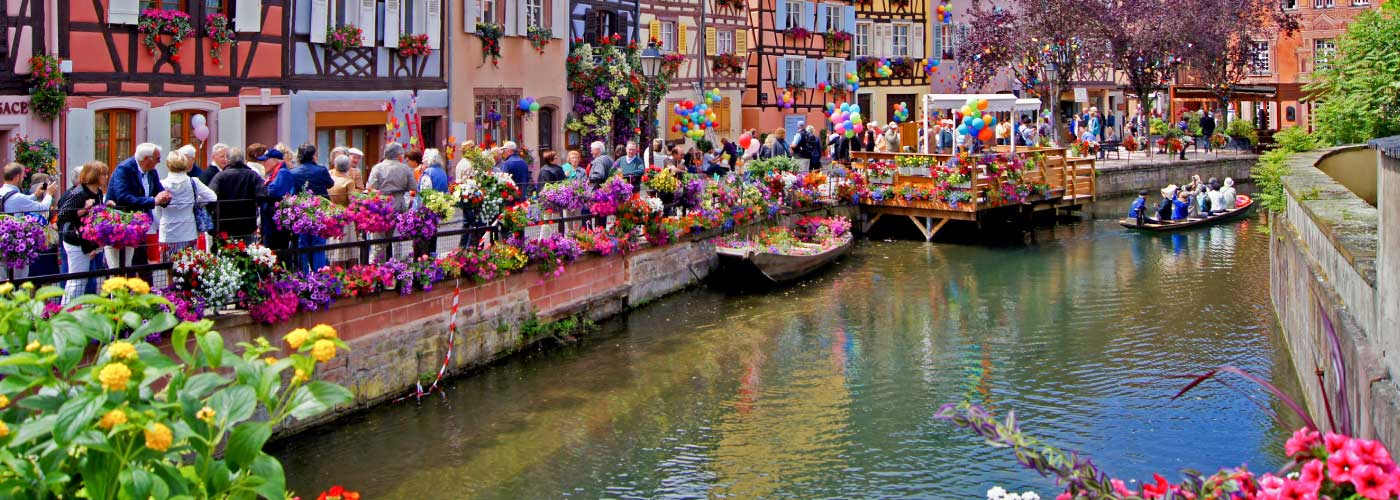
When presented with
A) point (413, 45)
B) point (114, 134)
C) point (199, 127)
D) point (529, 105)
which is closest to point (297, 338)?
point (199, 127)

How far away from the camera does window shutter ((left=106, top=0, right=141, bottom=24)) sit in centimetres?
1925

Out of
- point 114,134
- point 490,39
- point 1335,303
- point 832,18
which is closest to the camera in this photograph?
point 1335,303

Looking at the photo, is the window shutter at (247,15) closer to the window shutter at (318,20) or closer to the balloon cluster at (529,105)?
the window shutter at (318,20)

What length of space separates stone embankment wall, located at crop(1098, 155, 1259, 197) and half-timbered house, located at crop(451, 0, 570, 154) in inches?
544

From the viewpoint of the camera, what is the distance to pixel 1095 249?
26.8m

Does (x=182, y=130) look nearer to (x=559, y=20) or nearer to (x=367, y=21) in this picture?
(x=367, y=21)

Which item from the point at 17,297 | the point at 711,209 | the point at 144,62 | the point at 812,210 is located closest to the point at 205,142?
the point at 144,62

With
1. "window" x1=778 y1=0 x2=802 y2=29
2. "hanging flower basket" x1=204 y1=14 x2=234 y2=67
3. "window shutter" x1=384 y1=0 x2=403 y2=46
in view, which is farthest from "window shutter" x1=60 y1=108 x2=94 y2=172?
"window" x1=778 y1=0 x2=802 y2=29

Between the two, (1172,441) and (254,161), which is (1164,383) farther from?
(254,161)

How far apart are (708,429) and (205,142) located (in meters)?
10.8

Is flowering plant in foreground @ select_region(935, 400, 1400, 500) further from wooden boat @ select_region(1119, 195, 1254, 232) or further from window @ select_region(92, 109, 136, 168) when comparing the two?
wooden boat @ select_region(1119, 195, 1254, 232)

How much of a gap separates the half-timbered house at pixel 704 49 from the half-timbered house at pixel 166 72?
526 inches

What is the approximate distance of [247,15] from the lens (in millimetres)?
21547

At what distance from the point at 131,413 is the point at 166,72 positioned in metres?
16.8
